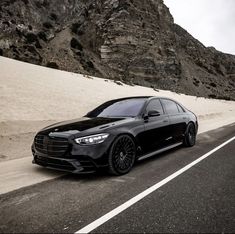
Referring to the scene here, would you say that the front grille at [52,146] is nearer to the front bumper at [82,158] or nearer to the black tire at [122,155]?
the front bumper at [82,158]

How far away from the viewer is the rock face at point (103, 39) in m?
48.7

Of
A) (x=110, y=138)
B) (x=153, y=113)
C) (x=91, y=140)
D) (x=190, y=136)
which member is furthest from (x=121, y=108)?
(x=190, y=136)

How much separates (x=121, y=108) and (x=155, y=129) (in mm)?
909

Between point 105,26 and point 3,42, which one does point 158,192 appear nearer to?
point 3,42

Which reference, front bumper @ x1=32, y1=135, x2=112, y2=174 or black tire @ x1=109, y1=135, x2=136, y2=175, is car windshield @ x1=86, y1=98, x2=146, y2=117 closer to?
black tire @ x1=109, y1=135, x2=136, y2=175

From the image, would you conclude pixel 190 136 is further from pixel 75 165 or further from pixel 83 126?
pixel 75 165

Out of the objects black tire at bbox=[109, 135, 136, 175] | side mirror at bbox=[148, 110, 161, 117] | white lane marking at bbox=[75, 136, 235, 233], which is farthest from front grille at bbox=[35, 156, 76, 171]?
side mirror at bbox=[148, 110, 161, 117]

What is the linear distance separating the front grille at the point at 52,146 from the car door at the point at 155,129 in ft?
5.90

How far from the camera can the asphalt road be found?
3713 millimetres

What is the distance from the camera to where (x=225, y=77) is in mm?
83750

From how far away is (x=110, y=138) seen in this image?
5664 mm

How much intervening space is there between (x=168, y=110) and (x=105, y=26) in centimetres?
5300

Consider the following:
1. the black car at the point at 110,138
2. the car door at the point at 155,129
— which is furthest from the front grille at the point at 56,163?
the car door at the point at 155,129

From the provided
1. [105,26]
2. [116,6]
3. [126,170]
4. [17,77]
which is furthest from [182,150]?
[116,6]
